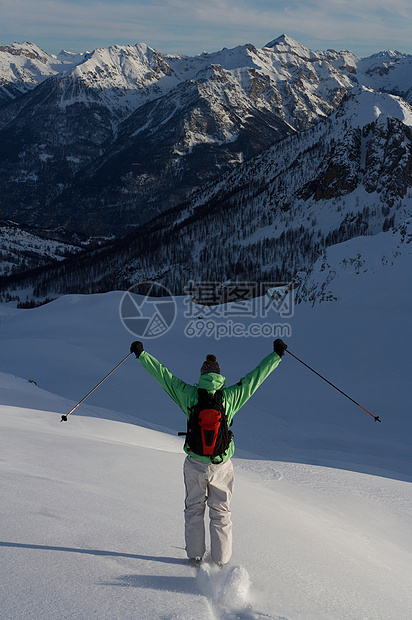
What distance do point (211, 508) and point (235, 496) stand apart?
2696mm

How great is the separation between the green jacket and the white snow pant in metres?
0.12

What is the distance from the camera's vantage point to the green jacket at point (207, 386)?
4.52m

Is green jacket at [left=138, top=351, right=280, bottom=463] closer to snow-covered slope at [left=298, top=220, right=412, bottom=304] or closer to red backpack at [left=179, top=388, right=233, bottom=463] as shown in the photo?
red backpack at [left=179, top=388, right=233, bottom=463]

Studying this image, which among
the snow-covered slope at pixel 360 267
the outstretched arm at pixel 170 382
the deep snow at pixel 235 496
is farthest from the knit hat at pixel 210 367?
the snow-covered slope at pixel 360 267

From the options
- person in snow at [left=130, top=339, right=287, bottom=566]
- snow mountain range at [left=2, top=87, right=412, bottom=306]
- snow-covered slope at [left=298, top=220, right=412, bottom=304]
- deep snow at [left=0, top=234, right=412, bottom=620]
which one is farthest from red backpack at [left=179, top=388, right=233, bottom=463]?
snow mountain range at [left=2, top=87, right=412, bottom=306]

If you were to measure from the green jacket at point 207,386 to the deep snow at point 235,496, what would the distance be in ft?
3.62

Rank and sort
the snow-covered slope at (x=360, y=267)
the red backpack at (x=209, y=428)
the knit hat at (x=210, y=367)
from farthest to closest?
1. the snow-covered slope at (x=360, y=267)
2. the knit hat at (x=210, y=367)
3. the red backpack at (x=209, y=428)

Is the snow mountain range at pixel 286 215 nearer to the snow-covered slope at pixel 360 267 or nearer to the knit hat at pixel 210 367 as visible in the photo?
the snow-covered slope at pixel 360 267

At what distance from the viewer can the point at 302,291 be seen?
27.8 meters

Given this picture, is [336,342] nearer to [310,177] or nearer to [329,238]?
[329,238]

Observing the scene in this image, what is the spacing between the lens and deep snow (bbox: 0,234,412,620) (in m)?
3.87

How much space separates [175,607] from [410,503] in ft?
21.3

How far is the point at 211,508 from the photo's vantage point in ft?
15.0

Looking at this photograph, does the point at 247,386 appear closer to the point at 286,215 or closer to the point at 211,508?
the point at 211,508
